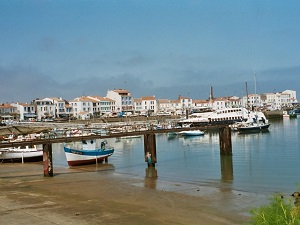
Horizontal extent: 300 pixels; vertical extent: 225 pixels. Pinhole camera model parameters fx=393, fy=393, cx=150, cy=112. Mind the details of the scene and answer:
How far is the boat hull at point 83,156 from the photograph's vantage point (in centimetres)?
3744

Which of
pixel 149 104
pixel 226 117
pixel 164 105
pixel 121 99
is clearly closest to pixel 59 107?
pixel 121 99

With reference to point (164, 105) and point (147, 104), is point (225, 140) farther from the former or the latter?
→ point (164, 105)

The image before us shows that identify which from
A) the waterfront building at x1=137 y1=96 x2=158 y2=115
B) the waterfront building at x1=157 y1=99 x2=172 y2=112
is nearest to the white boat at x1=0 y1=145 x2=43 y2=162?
the waterfront building at x1=137 y1=96 x2=158 y2=115

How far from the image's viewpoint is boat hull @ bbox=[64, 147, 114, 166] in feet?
123

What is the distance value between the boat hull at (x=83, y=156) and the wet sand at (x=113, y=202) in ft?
24.5

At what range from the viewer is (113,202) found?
1977cm

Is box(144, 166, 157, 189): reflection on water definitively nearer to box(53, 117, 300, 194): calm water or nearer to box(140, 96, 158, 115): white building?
box(53, 117, 300, 194): calm water

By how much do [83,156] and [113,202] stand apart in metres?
18.6

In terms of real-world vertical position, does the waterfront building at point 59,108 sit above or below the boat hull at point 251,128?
above

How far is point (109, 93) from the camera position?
541ft

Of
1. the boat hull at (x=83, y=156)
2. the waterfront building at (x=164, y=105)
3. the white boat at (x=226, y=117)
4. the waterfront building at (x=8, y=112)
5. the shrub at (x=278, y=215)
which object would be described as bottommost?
the boat hull at (x=83, y=156)

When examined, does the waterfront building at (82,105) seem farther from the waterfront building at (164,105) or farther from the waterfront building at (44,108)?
the waterfront building at (164,105)

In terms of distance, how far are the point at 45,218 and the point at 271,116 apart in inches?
5640

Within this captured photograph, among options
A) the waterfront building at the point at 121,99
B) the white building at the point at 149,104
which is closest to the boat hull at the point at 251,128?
the waterfront building at the point at 121,99
